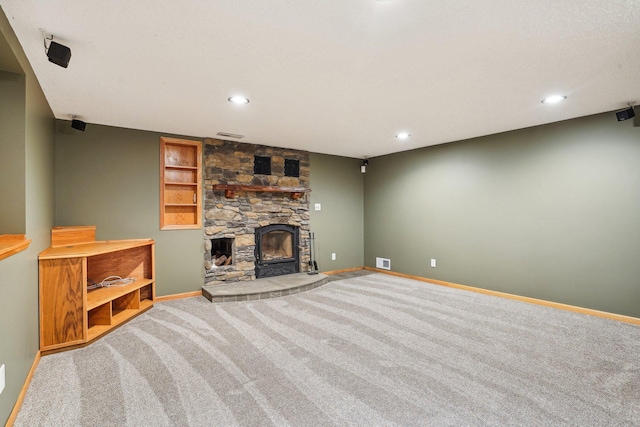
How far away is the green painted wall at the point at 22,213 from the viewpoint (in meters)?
1.79

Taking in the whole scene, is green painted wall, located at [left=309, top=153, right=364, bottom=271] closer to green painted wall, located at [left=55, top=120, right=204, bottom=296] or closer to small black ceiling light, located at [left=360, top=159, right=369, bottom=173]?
small black ceiling light, located at [left=360, top=159, right=369, bottom=173]

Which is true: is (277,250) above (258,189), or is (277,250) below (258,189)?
below

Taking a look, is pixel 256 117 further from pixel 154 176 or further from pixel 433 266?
pixel 433 266

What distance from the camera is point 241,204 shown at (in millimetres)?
4910

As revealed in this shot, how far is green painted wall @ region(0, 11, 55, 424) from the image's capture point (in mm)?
1786

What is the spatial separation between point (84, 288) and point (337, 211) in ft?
13.7

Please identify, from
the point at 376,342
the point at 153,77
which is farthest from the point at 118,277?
the point at 376,342

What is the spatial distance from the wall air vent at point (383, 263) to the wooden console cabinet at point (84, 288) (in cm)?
400

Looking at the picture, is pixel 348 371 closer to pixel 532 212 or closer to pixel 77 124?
pixel 532 212

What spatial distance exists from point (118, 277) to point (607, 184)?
19.9 ft

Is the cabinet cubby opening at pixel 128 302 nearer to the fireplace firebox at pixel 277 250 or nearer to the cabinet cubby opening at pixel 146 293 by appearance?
the cabinet cubby opening at pixel 146 293

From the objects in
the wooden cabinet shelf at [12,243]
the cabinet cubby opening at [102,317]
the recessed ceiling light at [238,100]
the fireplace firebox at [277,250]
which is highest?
the recessed ceiling light at [238,100]

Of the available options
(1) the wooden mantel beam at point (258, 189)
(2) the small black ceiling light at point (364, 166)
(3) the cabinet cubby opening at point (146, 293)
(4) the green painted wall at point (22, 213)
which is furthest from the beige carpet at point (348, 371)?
(2) the small black ceiling light at point (364, 166)

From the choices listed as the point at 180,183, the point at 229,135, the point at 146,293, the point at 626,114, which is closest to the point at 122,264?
the point at 146,293
